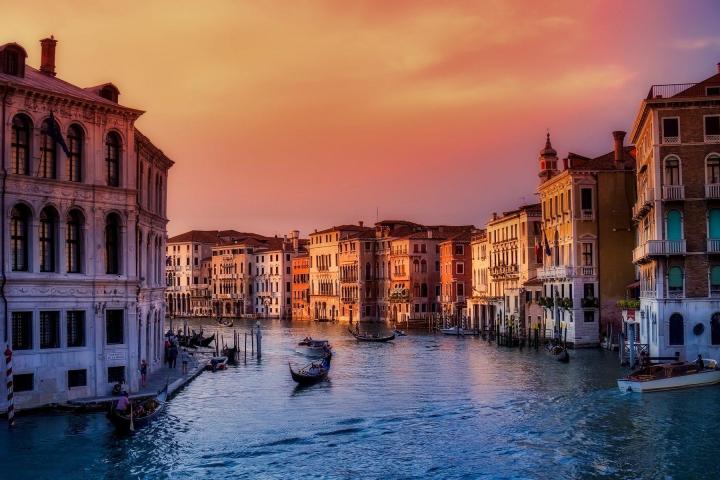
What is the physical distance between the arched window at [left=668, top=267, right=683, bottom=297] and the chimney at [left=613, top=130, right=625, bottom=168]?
12.3m

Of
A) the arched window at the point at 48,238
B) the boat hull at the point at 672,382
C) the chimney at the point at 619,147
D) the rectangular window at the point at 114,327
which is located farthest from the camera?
the chimney at the point at 619,147

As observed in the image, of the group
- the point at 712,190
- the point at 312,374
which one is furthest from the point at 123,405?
the point at 712,190

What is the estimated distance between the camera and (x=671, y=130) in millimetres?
30641

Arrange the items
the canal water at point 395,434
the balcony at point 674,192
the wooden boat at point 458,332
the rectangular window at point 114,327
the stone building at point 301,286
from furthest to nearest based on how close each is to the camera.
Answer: the stone building at point 301,286 < the wooden boat at point 458,332 < the balcony at point 674,192 < the rectangular window at point 114,327 < the canal water at point 395,434

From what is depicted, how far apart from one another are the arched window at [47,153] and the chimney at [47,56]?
5.51 metres

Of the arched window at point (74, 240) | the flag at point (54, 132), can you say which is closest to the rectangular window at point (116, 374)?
the arched window at point (74, 240)

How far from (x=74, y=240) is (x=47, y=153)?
217 cm

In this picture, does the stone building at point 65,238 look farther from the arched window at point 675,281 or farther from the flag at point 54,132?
the arched window at point 675,281

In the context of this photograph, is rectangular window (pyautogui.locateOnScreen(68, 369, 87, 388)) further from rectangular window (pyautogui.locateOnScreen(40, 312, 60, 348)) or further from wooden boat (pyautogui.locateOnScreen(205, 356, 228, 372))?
wooden boat (pyautogui.locateOnScreen(205, 356, 228, 372))

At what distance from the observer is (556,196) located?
45.9 metres

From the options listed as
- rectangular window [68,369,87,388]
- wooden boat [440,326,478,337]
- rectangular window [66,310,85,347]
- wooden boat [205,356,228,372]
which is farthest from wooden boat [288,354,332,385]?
wooden boat [440,326,478,337]

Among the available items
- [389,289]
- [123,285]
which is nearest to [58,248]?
[123,285]

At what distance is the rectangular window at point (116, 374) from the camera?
75.2 ft

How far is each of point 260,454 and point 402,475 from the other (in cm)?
316
